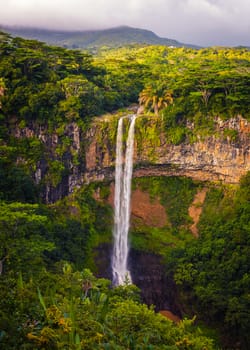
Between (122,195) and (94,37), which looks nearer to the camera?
(122,195)

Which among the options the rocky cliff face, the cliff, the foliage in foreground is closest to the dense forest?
the cliff

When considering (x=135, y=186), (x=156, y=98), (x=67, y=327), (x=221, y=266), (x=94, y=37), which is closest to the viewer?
(x=67, y=327)

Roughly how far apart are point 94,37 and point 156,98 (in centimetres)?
10120

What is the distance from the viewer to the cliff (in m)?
27.6

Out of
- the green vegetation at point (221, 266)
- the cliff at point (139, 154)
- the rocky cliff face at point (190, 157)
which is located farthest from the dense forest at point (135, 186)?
the rocky cliff face at point (190, 157)

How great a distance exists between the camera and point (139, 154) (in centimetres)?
2983

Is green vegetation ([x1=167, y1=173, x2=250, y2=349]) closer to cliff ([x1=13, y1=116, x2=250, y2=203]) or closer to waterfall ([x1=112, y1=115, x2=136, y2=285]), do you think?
cliff ([x1=13, y1=116, x2=250, y2=203])

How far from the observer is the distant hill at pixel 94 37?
4461 inches

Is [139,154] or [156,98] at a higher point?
[156,98]

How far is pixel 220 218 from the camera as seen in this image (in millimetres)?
27516

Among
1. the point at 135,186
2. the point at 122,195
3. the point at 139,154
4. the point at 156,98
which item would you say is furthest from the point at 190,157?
the point at 122,195

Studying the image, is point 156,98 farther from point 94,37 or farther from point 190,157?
point 94,37

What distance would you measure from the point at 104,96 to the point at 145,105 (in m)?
3.55

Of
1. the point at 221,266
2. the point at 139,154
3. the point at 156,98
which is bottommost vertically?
the point at 221,266
